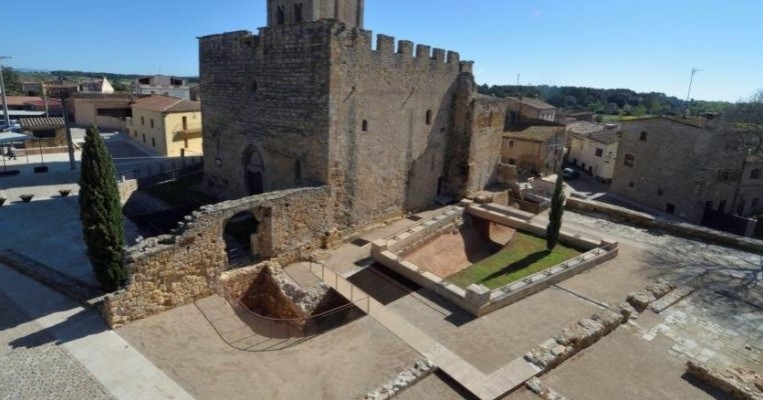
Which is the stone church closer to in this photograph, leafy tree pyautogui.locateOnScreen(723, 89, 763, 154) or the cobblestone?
the cobblestone

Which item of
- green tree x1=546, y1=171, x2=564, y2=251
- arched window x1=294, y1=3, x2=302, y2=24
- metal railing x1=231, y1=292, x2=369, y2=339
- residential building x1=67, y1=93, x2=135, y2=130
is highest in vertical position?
arched window x1=294, y1=3, x2=302, y2=24

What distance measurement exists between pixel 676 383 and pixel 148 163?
1229 inches

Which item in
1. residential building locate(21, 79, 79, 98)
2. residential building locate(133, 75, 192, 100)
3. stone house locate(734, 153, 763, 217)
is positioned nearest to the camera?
stone house locate(734, 153, 763, 217)

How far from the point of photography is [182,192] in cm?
2241

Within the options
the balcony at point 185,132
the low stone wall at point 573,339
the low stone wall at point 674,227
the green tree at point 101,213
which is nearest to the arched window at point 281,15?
the green tree at point 101,213

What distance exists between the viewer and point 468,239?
20.9 m

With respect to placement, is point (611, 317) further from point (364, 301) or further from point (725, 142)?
Answer: point (725, 142)

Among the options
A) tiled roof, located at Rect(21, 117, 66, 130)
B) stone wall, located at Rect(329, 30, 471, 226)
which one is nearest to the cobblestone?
stone wall, located at Rect(329, 30, 471, 226)

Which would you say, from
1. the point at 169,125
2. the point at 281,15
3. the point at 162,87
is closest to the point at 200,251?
the point at 281,15

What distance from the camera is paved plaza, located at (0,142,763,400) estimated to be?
32.1 ft

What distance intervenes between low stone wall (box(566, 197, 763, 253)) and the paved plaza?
2.56m

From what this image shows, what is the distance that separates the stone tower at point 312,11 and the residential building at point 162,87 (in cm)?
3803

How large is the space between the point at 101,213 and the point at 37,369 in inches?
184

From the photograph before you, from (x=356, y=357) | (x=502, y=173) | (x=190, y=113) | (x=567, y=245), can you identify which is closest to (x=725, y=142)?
(x=502, y=173)
